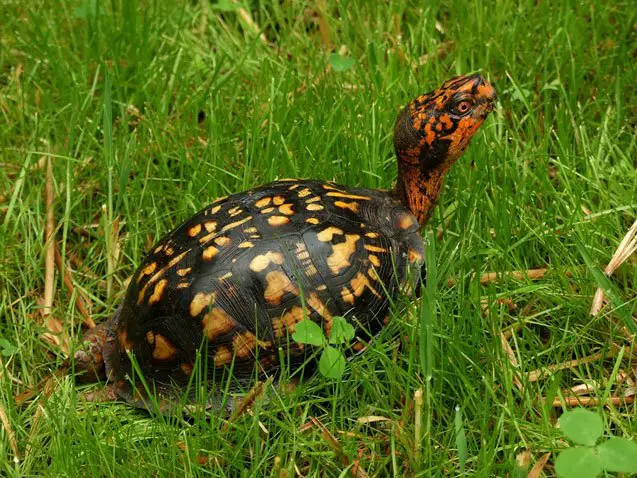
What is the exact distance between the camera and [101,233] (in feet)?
10.4

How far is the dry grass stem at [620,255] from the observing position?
2.65m

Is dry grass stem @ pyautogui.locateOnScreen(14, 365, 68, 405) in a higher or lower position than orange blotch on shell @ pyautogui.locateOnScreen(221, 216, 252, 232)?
lower

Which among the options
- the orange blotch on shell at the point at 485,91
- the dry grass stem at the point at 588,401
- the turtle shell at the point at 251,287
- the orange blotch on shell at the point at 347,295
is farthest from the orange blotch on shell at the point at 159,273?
the dry grass stem at the point at 588,401

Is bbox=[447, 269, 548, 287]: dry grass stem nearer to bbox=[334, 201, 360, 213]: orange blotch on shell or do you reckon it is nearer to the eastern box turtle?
the eastern box turtle

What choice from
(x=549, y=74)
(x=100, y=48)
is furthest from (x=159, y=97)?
(x=549, y=74)

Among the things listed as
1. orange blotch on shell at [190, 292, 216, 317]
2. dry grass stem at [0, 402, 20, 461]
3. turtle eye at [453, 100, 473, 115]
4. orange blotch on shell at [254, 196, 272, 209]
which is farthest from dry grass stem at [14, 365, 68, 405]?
turtle eye at [453, 100, 473, 115]

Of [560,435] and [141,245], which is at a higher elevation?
[141,245]

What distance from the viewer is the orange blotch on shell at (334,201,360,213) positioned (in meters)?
2.63

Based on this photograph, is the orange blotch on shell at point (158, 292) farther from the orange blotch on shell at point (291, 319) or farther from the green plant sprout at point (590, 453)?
the green plant sprout at point (590, 453)

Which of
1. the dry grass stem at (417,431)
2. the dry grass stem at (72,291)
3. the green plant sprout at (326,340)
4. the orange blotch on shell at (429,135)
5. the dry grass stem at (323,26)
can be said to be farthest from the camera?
the dry grass stem at (323,26)

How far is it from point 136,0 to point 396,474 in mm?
2352

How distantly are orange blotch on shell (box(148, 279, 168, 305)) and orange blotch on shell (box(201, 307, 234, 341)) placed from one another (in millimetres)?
155

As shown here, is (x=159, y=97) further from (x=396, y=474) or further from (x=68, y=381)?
(x=396, y=474)

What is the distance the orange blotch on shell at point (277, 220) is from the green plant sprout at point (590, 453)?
0.94 meters
